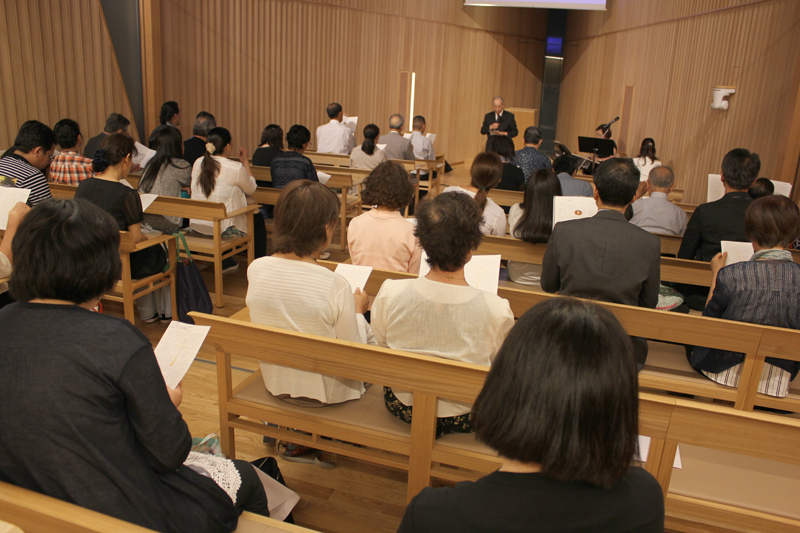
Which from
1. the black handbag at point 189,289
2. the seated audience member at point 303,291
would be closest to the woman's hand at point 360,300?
the seated audience member at point 303,291

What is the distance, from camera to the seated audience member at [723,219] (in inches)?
132

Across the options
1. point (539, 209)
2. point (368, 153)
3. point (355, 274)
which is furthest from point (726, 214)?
point (368, 153)

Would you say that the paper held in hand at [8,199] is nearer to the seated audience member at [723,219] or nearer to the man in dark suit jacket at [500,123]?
the seated audience member at [723,219]

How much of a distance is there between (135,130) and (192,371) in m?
5.03

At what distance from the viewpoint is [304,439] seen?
7.07 feet

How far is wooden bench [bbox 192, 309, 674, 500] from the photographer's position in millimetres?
1751

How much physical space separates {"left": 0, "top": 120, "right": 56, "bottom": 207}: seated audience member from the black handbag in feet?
2.72

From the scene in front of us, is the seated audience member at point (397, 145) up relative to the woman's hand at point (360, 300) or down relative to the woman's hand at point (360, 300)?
up

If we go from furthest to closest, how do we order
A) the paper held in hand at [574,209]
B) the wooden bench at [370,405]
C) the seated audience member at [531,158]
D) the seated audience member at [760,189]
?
the seated audience member at [531,158], the seated audience member at [760,189], the paper held in hand at [574,209], the wooden bench at [370,405]

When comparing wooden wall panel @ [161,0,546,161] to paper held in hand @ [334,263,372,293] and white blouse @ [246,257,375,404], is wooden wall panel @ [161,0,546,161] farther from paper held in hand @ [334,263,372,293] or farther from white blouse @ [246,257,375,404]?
white blouse @ [246,257,375,404]

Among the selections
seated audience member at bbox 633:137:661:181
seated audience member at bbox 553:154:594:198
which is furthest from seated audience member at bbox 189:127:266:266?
seated audience member at bbox 633:137:661:181

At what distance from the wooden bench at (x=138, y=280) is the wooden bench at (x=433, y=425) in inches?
59.2

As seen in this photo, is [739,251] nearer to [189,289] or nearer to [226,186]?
[189,289]

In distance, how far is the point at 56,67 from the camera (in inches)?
241
